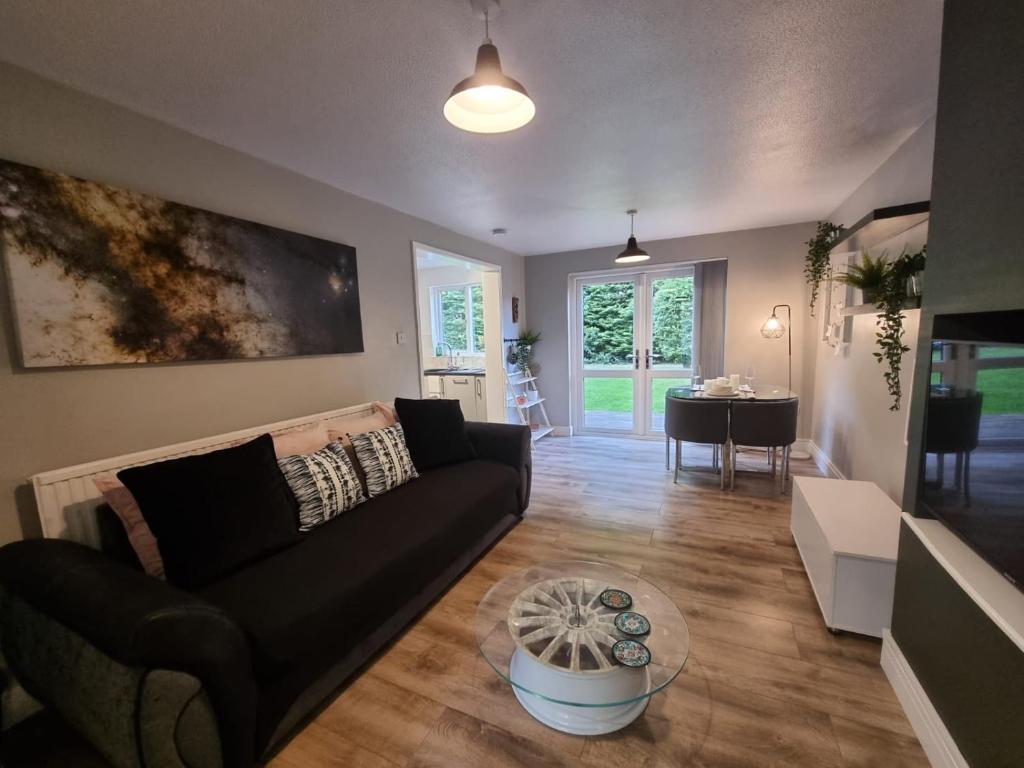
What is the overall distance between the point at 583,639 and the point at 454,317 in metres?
5.55

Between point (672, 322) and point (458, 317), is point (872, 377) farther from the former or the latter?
point (458, 317)

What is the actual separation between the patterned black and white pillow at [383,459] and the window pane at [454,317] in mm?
3981

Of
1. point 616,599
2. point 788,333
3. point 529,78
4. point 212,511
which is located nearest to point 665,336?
point 788,333

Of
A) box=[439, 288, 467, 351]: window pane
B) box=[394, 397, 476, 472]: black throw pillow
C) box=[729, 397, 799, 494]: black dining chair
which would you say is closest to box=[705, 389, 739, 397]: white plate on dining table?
box=[729, 397, 799, 494]: black dining chair

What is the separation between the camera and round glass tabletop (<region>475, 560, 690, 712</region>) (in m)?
1.36

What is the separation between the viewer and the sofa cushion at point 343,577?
1365 mm

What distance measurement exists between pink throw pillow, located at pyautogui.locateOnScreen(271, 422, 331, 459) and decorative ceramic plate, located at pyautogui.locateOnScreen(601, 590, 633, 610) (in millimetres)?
1646

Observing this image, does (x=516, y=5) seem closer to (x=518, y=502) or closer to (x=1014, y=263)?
(x=1014, y=263)

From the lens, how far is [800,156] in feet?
8.45

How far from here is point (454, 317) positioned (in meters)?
6.53

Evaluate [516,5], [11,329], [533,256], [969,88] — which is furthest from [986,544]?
[533,256]

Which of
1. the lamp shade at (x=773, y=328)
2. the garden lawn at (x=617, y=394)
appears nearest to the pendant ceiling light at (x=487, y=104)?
the lamp shade at (x=773, y=328)

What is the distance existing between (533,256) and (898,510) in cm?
447

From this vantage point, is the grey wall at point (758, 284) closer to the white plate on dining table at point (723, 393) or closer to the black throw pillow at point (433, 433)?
the white plate on dining table at point (723, 393)
